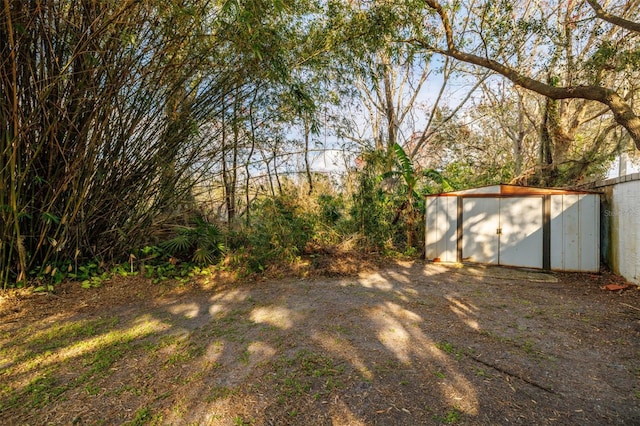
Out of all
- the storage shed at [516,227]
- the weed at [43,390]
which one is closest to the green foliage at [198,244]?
the weed at [43,390]

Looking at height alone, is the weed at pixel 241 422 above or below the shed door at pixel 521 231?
below

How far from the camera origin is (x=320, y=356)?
224cm

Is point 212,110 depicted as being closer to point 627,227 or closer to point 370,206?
point 370,206

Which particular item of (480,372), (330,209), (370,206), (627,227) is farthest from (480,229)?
(480,372)

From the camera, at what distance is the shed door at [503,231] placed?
5.01m

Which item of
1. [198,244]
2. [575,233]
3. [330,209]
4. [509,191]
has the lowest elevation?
[198,244]

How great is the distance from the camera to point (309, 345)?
2.42 metres

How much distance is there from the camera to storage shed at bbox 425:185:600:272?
4.68 metres

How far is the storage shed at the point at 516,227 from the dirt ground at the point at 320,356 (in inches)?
42.0

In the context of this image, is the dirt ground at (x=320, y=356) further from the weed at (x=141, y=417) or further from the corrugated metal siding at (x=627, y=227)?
the corrugated metal siding at (x=627, y=227)

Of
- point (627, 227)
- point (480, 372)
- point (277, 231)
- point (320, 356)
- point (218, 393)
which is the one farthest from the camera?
point (277, 231)

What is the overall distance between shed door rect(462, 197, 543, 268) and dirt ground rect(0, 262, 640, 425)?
4.16 ft

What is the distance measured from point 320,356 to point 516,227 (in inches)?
181

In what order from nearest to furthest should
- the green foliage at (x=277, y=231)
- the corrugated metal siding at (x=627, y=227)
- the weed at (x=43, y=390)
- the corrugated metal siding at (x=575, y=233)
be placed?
the weed at (x=43, y=390), the corrugated metal siding at (x=627, y=227), the corrugated metal siding at (x=575, y=233), the green foliage at (x=277, y=231)
